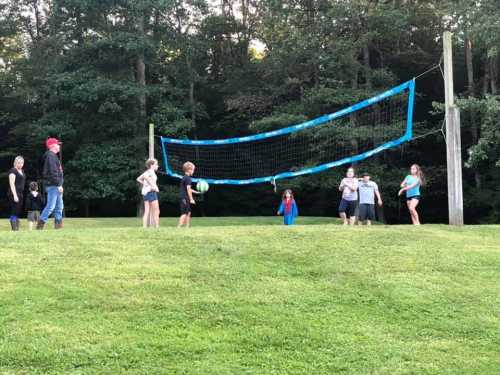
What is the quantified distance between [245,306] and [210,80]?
88.8 ft

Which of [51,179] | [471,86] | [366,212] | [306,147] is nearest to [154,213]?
[51,179]

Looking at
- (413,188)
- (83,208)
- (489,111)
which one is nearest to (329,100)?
(489,111)

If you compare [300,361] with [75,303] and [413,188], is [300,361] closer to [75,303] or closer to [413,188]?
[75,303]

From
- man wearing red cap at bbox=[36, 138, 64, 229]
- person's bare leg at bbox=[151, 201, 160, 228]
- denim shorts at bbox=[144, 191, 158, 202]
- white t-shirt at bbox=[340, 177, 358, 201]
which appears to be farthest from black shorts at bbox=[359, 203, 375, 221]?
man wearing red cap at bbox=[36, 138, 64, 229]

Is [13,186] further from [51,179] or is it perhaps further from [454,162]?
[454,162]

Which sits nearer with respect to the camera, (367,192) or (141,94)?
(367,192)

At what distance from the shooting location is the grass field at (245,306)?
412 cm

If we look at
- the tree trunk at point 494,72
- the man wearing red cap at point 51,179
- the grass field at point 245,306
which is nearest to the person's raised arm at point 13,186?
the man wearing red cap at point 51,179

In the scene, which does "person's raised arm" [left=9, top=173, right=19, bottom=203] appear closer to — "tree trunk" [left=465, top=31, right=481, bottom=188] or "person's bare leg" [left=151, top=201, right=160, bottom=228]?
"person's bare leg" [left=151, top=201, right=160, bottom=228]

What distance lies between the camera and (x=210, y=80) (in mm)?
31109

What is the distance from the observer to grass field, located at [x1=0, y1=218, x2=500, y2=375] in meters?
4.12

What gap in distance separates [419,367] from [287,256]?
9.12 feet

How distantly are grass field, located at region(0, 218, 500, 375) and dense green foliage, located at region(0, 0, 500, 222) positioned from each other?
1675cm

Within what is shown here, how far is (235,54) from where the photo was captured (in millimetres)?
31078
